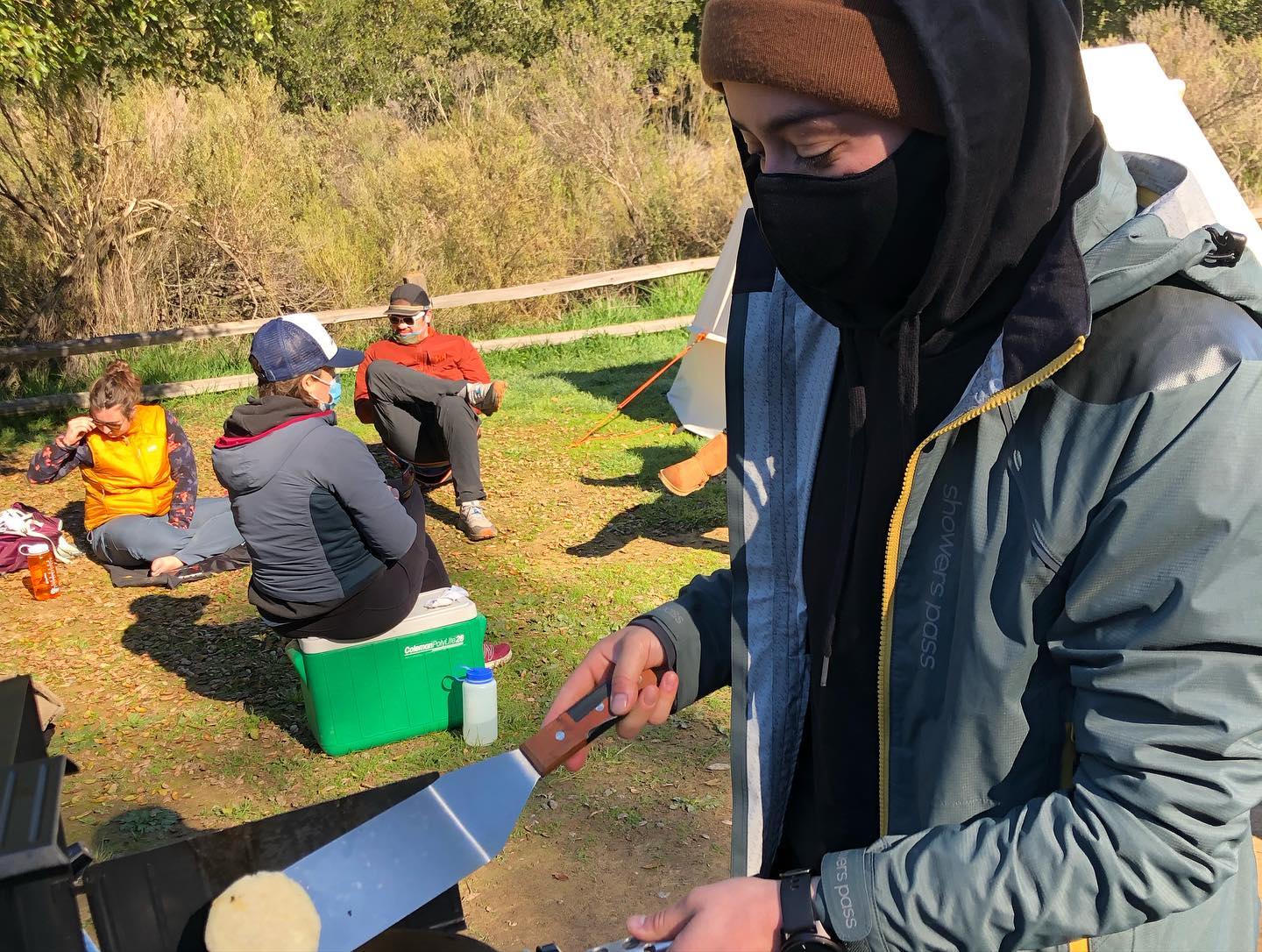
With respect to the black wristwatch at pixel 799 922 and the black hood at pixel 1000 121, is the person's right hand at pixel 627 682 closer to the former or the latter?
the black wristwatch at pixel 799 922

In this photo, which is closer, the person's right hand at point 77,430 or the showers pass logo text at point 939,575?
the showers pass logo text at point 939,575

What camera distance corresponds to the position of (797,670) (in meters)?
1.53

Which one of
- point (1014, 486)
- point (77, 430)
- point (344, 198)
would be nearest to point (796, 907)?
point (1014, 486)

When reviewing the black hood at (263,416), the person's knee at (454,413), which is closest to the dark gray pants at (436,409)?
the person's knee at (454,413)

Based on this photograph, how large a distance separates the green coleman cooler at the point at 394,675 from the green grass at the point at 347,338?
732 cm

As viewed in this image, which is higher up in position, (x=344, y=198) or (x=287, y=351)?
(x=344, y=198)

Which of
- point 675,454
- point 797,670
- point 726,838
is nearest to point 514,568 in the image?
point 675,454

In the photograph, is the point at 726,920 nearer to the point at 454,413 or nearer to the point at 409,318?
the point at 454,413

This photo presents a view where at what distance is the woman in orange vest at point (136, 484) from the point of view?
20.6 ft

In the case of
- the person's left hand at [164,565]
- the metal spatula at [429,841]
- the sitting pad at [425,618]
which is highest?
the metal spatula at [429,841]

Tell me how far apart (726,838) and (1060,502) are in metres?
3.12

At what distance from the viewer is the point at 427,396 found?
7000mm

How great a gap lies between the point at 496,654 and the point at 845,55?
4356 mm

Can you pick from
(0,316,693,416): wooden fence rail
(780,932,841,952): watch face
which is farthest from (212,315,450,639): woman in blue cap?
(0,316,693,416): wooden fence rail
